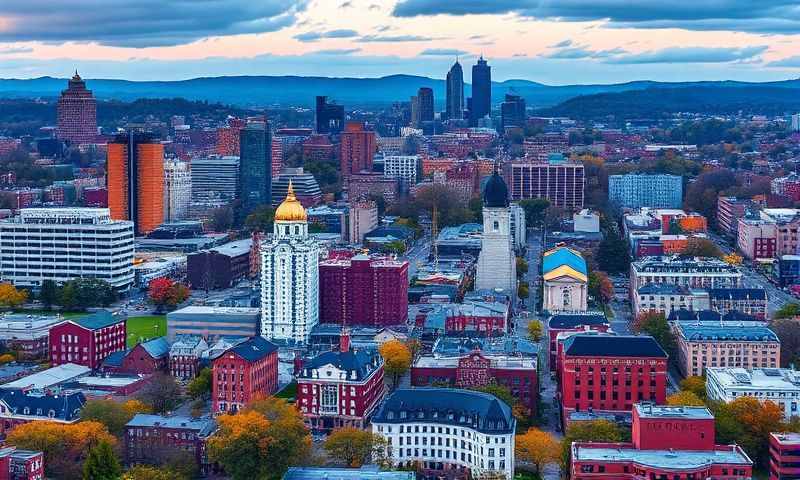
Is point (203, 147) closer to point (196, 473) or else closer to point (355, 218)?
point (355, 218)

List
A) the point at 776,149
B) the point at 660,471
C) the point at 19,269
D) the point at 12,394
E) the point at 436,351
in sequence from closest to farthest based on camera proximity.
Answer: the point at 660,471, the point at 12,394, the point at 436,351, the point at 19,269, the point at 776,149

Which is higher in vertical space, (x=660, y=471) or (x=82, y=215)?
(x=82, y=215)

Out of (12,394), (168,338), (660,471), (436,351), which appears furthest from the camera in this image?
(168,338)

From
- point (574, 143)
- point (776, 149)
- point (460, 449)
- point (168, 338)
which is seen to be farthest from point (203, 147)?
point (460, 449)

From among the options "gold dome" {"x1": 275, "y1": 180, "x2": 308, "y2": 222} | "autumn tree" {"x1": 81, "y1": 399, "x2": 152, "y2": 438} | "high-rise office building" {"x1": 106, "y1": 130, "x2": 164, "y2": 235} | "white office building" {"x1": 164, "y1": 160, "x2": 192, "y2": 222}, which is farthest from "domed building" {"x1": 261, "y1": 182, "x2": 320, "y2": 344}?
"white office building" {"x1": 164, "y1": 160, "x2": 192, "y2": 222}

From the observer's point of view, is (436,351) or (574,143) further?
(574,143)

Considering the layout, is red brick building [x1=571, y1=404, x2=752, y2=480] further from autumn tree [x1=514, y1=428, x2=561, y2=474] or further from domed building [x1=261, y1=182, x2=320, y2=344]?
domed building [x1=261, y1=182, x2=320, y2=344]
